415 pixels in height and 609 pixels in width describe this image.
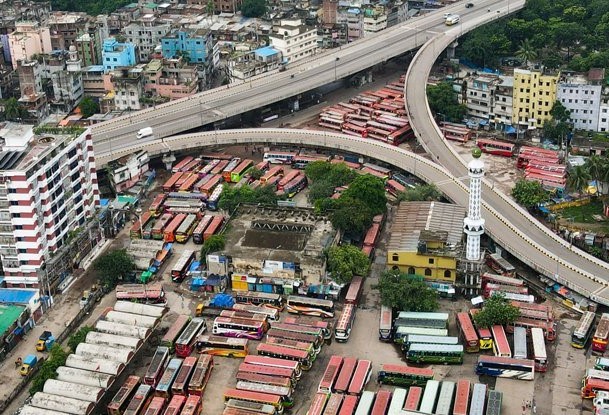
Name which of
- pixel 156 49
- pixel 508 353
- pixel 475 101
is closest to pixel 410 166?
pixel 475 101

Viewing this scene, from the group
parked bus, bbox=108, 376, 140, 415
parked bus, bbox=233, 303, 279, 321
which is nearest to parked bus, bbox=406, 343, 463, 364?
parked bus, bbox=233, 303, 279, 321

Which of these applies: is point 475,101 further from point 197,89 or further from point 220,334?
point 220,334

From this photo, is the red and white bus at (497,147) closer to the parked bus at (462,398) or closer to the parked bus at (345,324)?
the parked bus at (345,324)

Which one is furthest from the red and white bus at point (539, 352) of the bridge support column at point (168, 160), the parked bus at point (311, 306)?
the bridge support column at point (168, 160)

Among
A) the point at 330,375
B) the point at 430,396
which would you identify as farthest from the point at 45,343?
the point at 430,396

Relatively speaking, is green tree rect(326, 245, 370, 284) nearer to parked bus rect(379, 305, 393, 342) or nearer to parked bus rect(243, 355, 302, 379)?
parked bus rect(379, 305, 393, 342)
